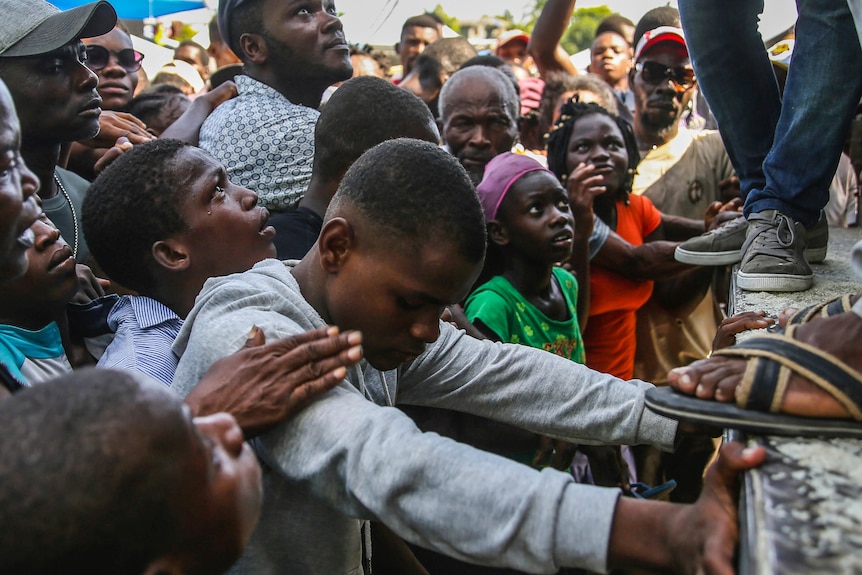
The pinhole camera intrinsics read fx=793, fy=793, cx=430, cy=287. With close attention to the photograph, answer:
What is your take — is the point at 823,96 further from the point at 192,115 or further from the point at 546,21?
the point at 546,21

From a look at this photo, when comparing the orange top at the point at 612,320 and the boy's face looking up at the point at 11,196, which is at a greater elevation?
the boy's face looking up at the point at 11,196

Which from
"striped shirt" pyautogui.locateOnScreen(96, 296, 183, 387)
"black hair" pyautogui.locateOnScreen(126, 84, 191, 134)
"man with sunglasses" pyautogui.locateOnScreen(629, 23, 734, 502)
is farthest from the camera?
"black hair" pyautogui.locateOnScreen(126, 84, 191, 134)

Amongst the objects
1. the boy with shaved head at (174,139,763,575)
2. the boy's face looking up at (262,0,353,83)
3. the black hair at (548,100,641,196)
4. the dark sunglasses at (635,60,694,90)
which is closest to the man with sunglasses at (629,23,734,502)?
the dark sunglasses at (635,60,694,90)

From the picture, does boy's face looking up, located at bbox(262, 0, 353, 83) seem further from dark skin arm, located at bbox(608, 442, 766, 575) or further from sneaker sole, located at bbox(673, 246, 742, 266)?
dark skin arm, located at bbox(608, 442, 766, 575)

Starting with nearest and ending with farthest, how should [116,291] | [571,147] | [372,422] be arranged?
[372,422]
[116,291]
[571,147]

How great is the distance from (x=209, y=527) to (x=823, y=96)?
2.59 m

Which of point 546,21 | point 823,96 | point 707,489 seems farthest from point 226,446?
point 546,21

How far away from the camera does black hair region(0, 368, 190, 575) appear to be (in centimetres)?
98

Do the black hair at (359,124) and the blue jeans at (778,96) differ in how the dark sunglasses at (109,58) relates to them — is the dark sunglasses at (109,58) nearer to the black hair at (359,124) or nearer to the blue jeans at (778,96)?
the black hair at (359,124)

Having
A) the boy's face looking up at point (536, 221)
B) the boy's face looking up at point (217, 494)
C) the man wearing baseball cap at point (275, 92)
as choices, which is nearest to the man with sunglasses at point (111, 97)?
the man wearing baseball cap at point (275, 92)

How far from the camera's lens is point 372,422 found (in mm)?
1342

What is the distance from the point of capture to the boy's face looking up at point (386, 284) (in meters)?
1.72

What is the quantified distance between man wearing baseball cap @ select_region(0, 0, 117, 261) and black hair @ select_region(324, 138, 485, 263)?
1.32m

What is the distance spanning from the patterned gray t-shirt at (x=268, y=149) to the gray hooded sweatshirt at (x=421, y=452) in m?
1.17
